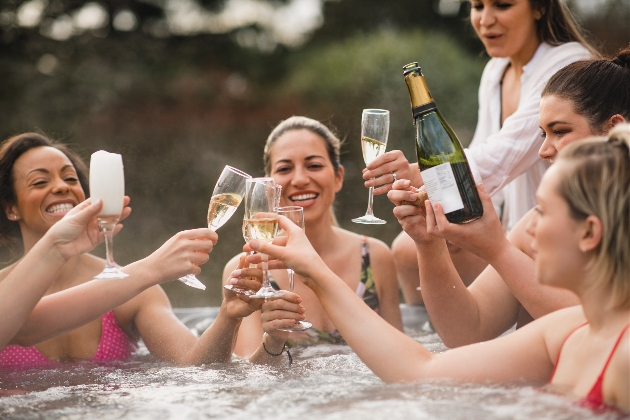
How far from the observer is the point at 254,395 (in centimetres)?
285

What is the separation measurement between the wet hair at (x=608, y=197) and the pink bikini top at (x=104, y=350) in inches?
105

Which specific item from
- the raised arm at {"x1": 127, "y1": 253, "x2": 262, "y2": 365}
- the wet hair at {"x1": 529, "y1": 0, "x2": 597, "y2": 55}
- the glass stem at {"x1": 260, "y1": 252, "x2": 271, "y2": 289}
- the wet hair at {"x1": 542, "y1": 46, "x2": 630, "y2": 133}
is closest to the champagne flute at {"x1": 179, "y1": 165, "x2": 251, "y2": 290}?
the raised arm at {"x1": 127, "y1": 253, "x2": 262, "y2": 365}

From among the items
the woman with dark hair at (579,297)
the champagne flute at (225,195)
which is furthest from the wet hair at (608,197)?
the champagne flute at (225,195)

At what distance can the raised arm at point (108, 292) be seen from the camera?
10.5 ft

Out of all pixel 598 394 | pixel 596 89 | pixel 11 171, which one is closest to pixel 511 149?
pixel 596 89

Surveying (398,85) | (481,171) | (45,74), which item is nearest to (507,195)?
(481,171)

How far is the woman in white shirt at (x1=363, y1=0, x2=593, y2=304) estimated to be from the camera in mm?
4230

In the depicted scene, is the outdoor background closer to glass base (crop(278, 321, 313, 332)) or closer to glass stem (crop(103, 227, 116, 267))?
glass base (crop(278, 321, 313, 332))

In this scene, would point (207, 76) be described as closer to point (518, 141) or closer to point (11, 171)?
point (11, 171)

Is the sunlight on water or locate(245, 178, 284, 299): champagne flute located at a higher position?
locate(245, 178, 284, 299): champagne flute

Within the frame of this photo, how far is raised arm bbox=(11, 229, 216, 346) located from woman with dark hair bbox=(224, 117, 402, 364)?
118cm

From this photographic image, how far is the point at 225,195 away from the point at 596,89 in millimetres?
1608

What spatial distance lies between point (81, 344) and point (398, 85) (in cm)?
804

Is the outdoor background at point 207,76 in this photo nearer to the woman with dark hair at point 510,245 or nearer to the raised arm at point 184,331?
the raised arm at point 184,331
